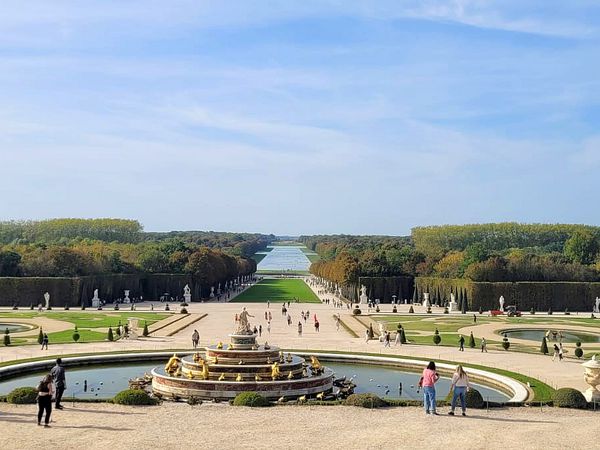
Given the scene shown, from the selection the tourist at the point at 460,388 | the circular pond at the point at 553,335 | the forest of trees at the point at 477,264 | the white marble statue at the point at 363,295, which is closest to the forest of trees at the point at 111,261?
the forest of trees at the point at 477,264

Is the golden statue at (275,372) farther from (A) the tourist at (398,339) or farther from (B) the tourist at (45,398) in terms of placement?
(A) the tourist at (398,339)

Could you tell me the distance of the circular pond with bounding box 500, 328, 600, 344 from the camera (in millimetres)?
55044

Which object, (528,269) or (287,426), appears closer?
(287,426)

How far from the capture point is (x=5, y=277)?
8700 cm

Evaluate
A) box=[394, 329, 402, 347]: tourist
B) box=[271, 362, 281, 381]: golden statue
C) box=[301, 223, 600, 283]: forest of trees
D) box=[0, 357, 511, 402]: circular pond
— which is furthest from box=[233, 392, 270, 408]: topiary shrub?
box=[301, 223, 600, 283]: forest of trees

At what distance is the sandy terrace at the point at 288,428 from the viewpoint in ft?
66.3

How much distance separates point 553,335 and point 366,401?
33.9 meters

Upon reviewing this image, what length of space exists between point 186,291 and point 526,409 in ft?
243

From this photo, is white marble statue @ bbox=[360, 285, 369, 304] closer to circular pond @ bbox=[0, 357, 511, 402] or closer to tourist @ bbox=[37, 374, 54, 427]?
circular pond @ bbox=[0, 357, 511, 402]

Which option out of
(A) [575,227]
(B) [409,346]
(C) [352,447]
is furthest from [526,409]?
(A) [575,227]

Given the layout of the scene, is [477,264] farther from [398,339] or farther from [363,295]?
[398,339]

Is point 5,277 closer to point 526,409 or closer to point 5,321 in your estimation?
point 5,321

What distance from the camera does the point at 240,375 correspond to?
30.7 metres

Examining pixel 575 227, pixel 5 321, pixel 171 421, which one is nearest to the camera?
pixel 171 421
